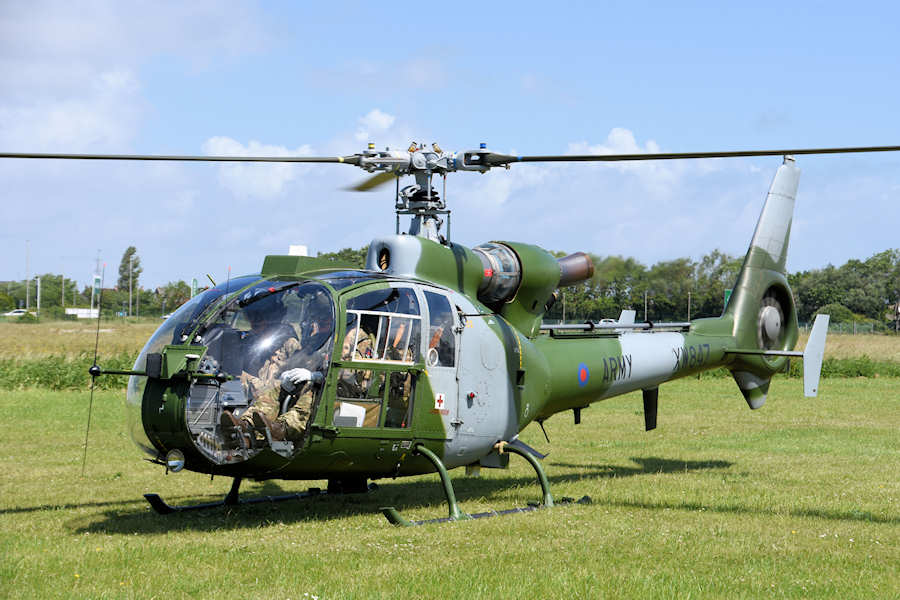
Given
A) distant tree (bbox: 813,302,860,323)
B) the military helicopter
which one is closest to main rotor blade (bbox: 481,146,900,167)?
the military helicopter

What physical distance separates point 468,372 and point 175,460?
3.31 meters

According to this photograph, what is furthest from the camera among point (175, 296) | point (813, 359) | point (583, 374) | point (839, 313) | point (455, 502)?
point (839, 313)

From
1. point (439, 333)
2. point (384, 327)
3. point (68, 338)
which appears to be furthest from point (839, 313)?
point (384, 327)

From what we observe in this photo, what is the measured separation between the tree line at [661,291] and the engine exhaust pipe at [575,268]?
0.24 meters

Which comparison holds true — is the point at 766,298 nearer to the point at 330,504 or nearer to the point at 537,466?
the point at 537,466

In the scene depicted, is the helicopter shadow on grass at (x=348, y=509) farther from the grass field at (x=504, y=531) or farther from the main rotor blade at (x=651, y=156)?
the main rotor blade at (x=651, y=156)

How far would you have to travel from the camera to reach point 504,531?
9266 millimetres

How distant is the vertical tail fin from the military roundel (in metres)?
3.56

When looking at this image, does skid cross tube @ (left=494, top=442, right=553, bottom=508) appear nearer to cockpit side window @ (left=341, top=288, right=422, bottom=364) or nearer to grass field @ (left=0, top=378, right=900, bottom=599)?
grass field @ (left=0, top=378, right=900, bottom=599)

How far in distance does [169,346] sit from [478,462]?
4171mm

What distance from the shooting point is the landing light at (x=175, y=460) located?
850 centimetres

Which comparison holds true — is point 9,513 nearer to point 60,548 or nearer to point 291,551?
point 60,548

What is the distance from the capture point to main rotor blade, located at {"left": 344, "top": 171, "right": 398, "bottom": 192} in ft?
35.8

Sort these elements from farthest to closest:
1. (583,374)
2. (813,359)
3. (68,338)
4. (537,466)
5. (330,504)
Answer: (68,338), (813,359), (583,374), (330,504), (537,466)
